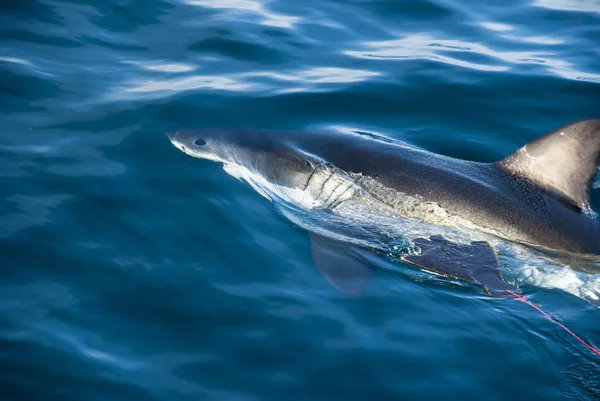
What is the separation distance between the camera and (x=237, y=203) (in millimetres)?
6129

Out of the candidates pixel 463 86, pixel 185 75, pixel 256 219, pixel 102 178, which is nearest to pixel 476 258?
pixel 256 219

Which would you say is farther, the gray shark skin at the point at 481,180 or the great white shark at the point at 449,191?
the gray shark skin at the point at 481,180

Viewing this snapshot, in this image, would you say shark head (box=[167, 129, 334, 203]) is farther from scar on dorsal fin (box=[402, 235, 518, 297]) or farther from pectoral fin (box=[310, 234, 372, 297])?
scar on dorsal fin (box=[402, 235, 518, 297])

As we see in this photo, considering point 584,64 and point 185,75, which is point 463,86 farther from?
point 185,75

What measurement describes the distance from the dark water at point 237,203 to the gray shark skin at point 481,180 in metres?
0.43

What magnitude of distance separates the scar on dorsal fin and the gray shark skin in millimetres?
201

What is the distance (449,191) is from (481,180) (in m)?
0.33

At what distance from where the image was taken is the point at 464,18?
1103cm

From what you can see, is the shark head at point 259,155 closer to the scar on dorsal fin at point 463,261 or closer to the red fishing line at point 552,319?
the scar on dorsal fin at point 463,261

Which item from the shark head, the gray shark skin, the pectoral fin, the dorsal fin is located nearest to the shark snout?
Answer: the shark head

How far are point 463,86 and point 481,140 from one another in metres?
1.33

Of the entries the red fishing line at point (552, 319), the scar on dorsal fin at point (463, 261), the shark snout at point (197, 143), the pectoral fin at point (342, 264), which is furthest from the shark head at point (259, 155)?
the red fishing line at point (552, 319)

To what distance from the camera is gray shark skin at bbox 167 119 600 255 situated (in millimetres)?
5438

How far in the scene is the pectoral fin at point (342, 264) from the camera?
5.00m
